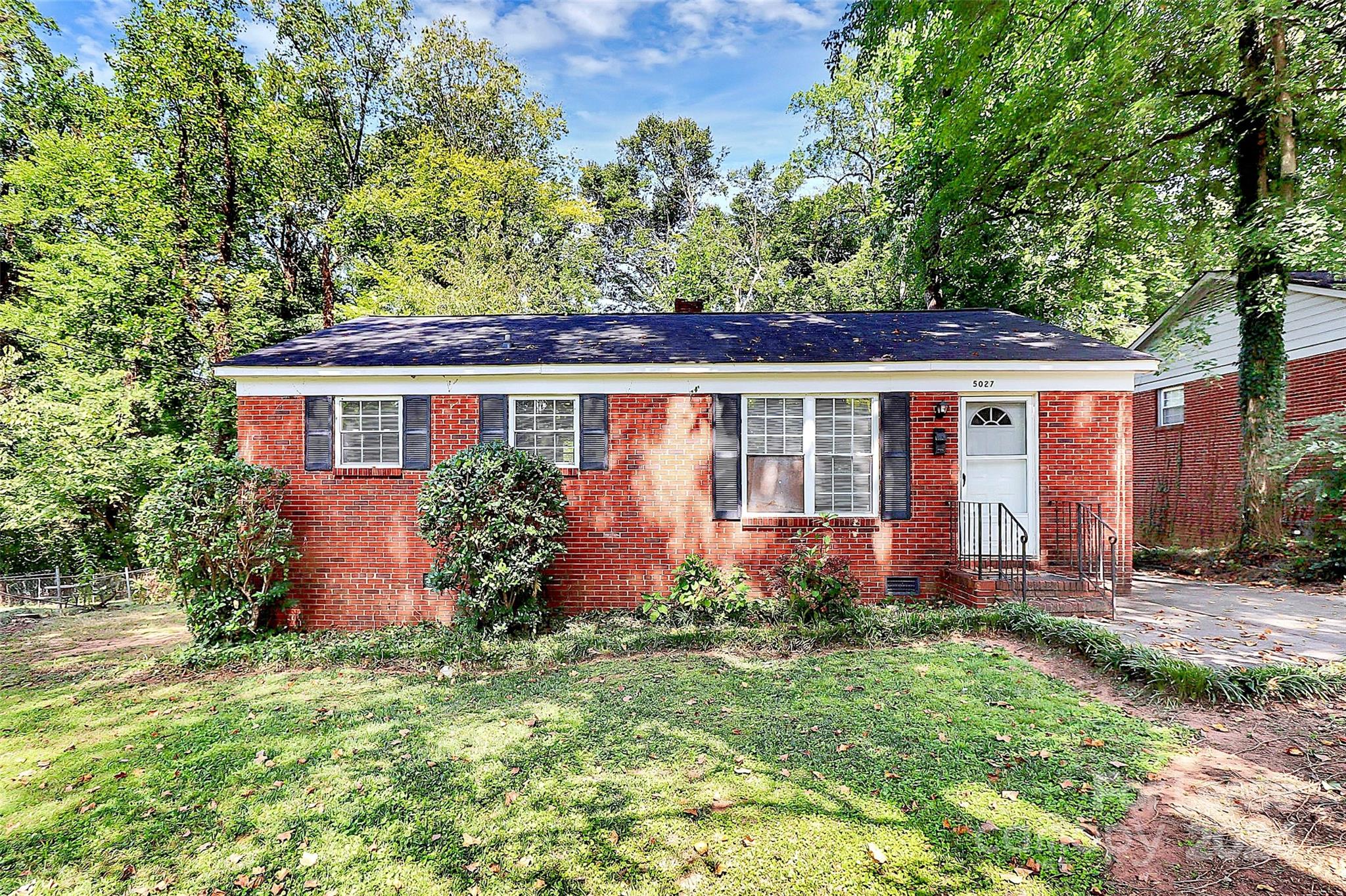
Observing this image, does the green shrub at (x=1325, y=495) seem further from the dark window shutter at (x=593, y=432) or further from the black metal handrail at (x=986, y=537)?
the dark window shutter at (x=593, y=432)

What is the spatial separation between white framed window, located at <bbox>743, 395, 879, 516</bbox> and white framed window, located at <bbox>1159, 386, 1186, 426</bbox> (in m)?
10.8

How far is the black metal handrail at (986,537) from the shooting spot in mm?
7238

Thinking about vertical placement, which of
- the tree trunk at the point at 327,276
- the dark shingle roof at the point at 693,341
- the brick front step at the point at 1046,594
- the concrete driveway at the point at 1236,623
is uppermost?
the tree trunk at the point at 327,276

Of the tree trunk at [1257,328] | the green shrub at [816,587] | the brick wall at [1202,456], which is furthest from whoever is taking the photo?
the brick wall at [1202,456]

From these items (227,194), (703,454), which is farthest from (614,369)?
(227,194)

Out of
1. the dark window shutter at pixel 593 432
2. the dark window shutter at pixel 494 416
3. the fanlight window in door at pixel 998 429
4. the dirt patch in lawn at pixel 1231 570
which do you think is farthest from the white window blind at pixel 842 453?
the dirt patch in lawn at pixel 1231 570

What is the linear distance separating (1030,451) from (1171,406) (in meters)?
9.46

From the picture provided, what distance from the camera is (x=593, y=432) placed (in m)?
7.62

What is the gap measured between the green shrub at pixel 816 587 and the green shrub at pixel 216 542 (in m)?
6.14

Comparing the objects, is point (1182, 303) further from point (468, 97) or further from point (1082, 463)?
point (468, 97)

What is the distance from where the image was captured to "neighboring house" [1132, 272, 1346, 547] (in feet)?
32.5

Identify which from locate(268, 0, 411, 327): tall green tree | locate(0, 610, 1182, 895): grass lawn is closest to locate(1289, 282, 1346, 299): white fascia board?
locate(0, 610, 1182, 895): grass lawn

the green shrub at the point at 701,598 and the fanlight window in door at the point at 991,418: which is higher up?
the fanlight window in door at the point at 991,418

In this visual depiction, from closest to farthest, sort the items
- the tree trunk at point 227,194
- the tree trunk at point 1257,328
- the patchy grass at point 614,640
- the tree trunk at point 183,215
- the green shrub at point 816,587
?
the patchy grass at point 614,640
the green shrub at point 816,587
the tree trunk at point 1257,328
the tree trunk at point 183,215
the tree trunk at point 227,194
